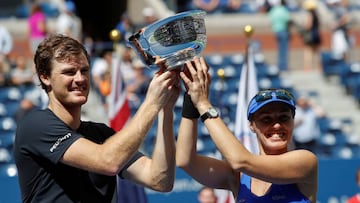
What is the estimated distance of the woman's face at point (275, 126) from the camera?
412cm

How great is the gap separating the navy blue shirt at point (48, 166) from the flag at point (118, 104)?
5131 millimetres

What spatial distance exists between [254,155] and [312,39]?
43.0 feet

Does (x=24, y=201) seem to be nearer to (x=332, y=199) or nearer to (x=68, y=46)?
(x=68, y=46)

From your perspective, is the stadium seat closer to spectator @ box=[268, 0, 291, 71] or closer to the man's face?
the man's face

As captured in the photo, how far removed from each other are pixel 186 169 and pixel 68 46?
82 cm

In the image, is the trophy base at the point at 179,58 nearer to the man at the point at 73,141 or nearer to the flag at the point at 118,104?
the man at the point at 73,141

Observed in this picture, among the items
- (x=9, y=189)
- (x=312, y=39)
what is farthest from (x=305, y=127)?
(x=9, y=189)

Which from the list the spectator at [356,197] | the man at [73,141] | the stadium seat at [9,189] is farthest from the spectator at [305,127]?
the man at [73,141]

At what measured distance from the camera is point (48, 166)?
12.7 feet

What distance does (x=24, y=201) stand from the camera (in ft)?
13.0

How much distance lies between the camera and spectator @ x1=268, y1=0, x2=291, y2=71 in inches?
658

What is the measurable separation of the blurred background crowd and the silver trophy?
689 centimetres

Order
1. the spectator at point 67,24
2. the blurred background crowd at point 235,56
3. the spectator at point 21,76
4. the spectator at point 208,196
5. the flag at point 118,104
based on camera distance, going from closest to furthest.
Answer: the spectator at point 208,196 → the flag at point 118,104 → the blurred background crowd at point 235,56 → the spectator at point 21,76 → the spectator at point 67,24

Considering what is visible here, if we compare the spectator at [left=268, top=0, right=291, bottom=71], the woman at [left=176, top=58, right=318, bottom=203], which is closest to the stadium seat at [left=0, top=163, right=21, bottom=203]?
the woman at [left=176, top=58, right=318, bottom=203]
